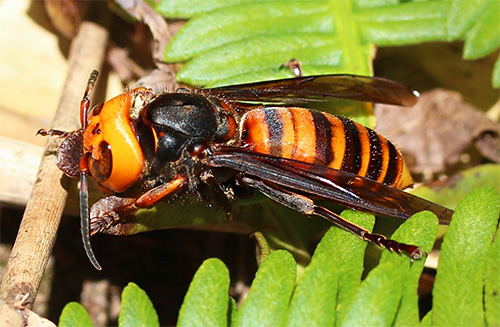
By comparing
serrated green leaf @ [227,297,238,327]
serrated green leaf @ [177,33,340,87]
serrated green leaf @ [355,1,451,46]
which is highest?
serrated green leaf @ [355,1,451,46]

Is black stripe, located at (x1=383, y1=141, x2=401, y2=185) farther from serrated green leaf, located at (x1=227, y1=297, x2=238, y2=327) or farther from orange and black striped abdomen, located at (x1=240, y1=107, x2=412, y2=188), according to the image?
serrated green leaf, located at (x1=227, y1=297, x2=238, y2=327)

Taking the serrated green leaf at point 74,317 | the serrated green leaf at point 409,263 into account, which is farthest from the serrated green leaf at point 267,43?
the serrated green leaf at point 74,317

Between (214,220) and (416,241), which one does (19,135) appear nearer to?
(214,220)

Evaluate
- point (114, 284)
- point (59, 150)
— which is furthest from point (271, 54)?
point (114, 284)

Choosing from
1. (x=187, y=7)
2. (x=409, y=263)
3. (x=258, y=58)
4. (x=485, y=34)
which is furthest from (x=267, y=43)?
(x=409, y=263)

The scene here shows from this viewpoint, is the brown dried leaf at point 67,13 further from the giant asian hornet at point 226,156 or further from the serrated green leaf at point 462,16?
the serrated green leaf at point 462,16

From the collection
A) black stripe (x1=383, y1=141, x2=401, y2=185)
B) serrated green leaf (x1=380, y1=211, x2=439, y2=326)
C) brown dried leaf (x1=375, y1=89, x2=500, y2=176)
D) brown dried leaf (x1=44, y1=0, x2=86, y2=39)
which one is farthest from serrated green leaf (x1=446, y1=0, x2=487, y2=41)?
brown dried leaf (x1=44, y1=0, x2=86, y2=39)

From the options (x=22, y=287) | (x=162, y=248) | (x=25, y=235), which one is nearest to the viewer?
(x=22, y=287)
